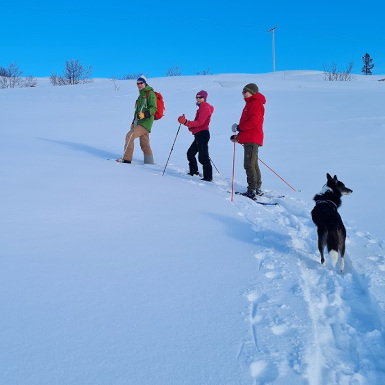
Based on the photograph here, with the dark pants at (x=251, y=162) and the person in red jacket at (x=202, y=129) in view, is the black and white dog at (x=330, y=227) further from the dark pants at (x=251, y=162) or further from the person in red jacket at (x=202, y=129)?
the person in red jacket at (x=202, y=129)

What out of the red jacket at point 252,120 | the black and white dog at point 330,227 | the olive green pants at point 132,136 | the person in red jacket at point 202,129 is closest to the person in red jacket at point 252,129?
the red jacket at point 252,120

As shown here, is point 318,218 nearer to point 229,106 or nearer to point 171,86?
point 229,106

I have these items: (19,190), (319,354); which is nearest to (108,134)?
(19,190)

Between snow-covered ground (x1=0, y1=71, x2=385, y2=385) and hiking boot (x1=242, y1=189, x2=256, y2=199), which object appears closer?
snow-covered ground (x1=0, y1=71, x2=385, y2=385)

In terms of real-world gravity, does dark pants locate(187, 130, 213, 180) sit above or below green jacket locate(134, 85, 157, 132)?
below

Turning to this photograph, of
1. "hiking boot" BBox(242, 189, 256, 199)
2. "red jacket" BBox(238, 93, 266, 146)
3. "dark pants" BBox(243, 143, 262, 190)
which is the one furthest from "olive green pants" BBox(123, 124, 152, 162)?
"hiking boot" BBox(242, 189, 256, 199)

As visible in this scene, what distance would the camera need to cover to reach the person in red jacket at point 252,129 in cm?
577

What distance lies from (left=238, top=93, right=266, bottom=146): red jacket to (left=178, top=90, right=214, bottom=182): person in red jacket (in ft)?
2.81

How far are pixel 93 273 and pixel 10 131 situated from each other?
9136 mm

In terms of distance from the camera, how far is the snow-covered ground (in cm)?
187

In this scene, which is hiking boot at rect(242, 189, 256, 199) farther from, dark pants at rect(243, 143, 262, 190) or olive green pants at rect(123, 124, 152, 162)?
olive green pants at rect(123, 124, 152, 162)

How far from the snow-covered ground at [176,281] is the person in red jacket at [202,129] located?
436 mm

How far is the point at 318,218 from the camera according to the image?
374 cm

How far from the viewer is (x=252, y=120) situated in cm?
582
